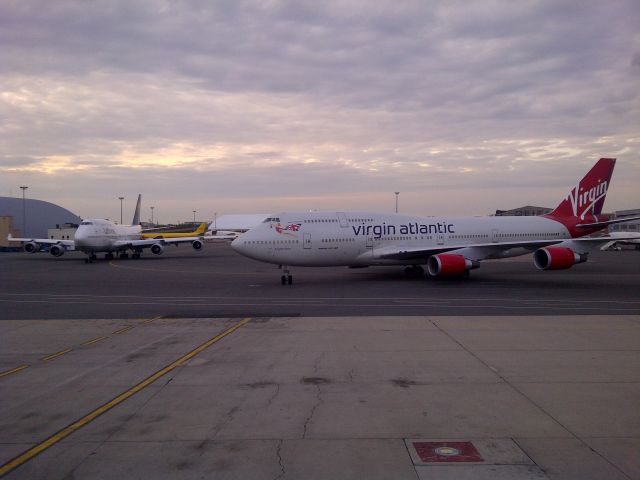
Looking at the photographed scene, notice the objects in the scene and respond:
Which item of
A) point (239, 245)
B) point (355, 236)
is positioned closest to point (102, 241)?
point (239, 245)

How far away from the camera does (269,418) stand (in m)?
7.33

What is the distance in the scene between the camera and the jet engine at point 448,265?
87.7 ft

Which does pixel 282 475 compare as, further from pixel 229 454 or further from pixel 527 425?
pixel 527 425

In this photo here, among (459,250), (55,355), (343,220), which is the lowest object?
(55,355)

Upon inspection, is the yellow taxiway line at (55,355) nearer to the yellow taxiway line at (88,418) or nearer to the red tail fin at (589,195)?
the yellow taxiway line at (88,418)

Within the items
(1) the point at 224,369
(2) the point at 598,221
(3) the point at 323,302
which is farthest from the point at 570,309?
(2) the point at 598,221

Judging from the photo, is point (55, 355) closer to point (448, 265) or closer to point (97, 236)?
point (448, 265)

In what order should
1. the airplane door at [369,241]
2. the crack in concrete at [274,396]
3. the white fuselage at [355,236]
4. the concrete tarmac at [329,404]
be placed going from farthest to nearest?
the airplane door at [369,241]
the white fuselage at [355,236]
the crack in concrete at [274,396]
the concrete tarmac at [329,404]

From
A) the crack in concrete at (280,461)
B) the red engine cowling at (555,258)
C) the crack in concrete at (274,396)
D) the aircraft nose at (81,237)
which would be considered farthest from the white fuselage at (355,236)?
the aircraft nose at (81,237)

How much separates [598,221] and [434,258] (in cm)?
1425

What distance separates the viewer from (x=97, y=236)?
4806cm

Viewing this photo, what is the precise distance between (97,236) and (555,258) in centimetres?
3799

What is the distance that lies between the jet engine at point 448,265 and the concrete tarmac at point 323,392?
8.16 metres

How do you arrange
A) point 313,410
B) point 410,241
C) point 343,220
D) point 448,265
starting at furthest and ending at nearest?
point 410,241
point 343,220
point 448,265
point 313,410
